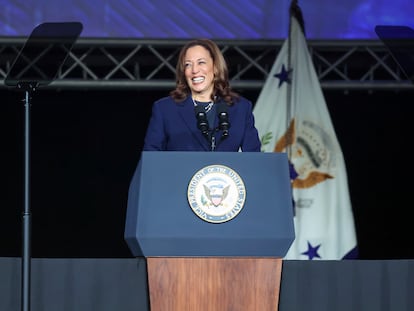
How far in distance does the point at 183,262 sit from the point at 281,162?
332 millimetres

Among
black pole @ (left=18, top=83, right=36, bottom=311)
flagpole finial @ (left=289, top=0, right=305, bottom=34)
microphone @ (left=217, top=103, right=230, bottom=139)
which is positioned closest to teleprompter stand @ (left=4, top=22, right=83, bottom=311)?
black pole @ (left=18, top=83, right=36, bottom=311)

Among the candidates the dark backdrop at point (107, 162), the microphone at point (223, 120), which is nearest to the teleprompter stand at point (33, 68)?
the microphone at point (223, 120)

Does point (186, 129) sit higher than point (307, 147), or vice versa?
point (307, 147)

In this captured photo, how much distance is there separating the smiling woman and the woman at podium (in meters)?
2.94

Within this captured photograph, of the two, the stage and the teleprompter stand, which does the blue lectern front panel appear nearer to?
the stage

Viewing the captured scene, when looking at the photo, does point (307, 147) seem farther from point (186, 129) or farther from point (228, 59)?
point (186, 129)

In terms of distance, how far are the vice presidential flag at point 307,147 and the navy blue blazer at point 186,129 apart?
3107 millimetres

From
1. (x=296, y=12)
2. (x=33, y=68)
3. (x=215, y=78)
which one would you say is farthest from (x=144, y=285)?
(x=296, y=12)

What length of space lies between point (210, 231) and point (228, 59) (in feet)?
13.2

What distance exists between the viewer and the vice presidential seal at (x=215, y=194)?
2.09 metres

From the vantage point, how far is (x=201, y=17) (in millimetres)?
5445

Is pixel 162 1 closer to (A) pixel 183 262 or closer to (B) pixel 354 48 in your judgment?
(B) pixel 354 48

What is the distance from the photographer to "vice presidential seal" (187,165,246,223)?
2.09m

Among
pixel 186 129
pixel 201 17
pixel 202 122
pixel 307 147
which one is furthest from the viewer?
pixel 307 147
